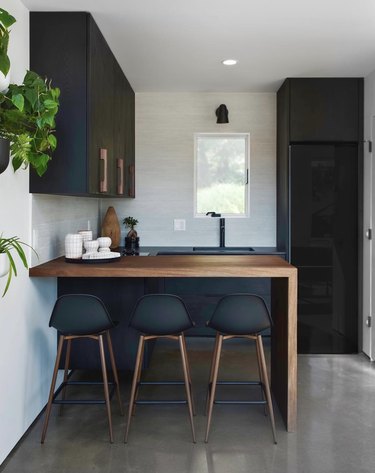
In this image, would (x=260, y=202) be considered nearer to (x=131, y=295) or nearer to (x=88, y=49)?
(x=131, y=295)

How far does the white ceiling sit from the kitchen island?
1560 mm

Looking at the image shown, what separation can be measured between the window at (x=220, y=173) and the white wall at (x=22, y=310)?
223cm

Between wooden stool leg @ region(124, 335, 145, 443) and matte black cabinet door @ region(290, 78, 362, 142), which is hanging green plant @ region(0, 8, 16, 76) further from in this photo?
matte black cabinet door @ region(290, 78, 362, 142)

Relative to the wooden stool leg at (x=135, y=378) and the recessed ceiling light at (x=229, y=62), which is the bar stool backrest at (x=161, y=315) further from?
→ the recessed ceiling light at (x=229, y=62)

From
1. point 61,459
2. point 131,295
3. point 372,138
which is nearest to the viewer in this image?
point 61,459

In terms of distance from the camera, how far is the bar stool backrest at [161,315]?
9.41ft

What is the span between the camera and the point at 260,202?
17.6 ft

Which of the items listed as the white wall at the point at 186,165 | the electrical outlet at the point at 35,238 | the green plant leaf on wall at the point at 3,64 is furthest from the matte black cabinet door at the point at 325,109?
the green plant leaf on wall at the point at 3,64

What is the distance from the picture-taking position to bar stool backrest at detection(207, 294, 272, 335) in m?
2.86

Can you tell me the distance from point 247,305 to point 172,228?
2.65 metres

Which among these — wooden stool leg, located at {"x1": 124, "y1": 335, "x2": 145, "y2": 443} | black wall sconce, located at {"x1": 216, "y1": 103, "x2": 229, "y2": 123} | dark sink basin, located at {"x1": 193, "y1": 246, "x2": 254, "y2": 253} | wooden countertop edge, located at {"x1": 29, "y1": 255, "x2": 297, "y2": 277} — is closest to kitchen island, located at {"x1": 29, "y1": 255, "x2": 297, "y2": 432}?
wooden countertop edge, located at {"x1": 29, "y1": 255, "x2": 297, "y2": 277}

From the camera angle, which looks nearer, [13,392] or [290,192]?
[13,392]

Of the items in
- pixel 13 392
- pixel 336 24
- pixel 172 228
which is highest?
pixel 336 24

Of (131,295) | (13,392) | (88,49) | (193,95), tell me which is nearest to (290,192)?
(193,95)
